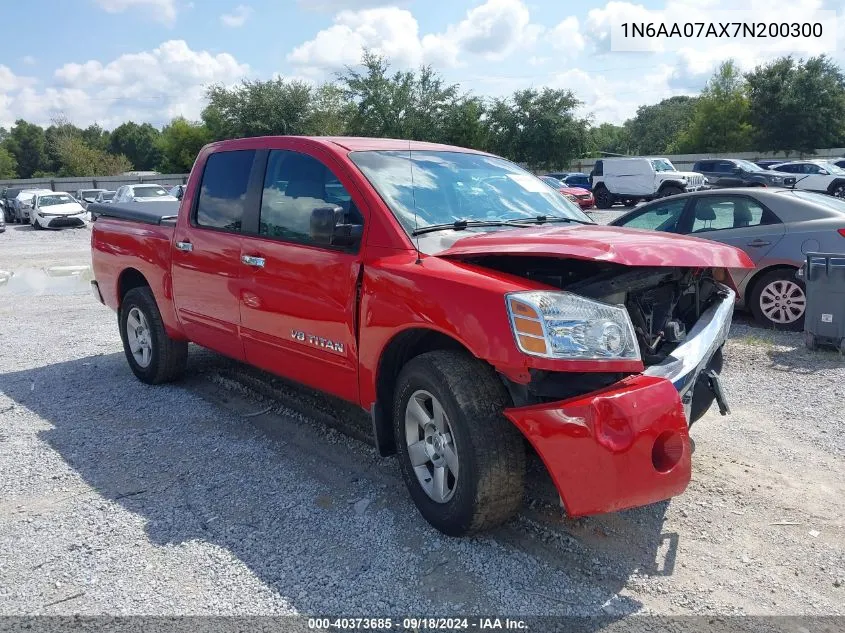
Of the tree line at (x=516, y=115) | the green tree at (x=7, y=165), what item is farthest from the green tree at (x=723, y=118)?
the green tree at (x=7, y=165)

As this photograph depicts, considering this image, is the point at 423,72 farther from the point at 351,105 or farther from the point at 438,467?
the point at 438,467

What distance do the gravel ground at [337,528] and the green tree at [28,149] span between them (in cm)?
9170

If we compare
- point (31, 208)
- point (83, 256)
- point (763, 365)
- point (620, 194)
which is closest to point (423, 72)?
point (620, 194)

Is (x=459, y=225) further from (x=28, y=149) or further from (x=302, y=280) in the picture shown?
(x=28, y=149)

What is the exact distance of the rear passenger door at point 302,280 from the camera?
4.00 meters

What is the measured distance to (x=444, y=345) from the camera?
3680 mm

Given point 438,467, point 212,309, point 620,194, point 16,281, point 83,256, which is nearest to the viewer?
point 438,467

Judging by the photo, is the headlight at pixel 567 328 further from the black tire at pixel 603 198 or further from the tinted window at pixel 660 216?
the black tire at pixel 603 198

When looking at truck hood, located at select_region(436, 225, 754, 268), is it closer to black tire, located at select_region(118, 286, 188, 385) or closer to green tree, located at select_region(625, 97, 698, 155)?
black tire, located at select_region(118, 286, 188, 385)

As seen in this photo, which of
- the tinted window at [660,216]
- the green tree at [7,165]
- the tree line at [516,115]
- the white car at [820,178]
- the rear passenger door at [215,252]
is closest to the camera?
the rear passenger door at [215,252]

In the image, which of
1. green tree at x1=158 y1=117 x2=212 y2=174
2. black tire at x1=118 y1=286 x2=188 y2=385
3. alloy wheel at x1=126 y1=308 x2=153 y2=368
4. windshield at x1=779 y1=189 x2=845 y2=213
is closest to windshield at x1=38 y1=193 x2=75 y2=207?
alloy wheel at x1=126 y1=308 x2=153 y2=368

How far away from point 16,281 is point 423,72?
34.0 meters

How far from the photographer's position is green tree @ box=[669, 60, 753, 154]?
57.0 meters

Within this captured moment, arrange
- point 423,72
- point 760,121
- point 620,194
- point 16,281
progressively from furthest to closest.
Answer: point 760,121
point 423,72
point 620,194
point 16,281
